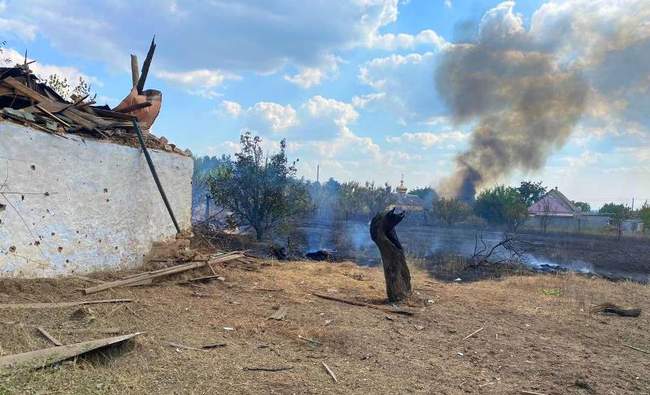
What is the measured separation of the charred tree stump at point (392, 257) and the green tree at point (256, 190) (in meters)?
9.05

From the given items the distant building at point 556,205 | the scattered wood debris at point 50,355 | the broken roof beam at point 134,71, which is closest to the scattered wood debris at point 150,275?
the scattered wood debris at point 50,355

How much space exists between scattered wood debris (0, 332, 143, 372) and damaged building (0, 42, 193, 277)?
2.66 m

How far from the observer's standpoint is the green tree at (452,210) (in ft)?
125

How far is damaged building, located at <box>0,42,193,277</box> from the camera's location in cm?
598

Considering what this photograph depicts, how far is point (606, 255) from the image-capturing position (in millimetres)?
21438

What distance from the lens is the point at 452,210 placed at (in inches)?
1503

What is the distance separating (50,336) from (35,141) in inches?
123

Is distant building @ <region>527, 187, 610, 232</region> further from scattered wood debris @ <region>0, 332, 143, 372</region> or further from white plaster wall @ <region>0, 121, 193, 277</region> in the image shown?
scattered wood debris @ <region>0, 332, 143, 372</region>

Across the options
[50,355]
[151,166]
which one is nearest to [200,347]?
[50,355]

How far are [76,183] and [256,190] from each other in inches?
392

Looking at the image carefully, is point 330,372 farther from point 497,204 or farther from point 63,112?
point 497,204

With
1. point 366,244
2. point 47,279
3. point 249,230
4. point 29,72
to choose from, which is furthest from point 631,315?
point 366,244

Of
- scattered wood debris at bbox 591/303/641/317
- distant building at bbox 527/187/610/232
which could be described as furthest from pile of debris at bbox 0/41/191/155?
distant building at bbox 527/187/610/232

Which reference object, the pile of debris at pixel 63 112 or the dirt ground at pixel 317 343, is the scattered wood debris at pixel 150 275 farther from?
the pile of debris at pixel 63 112
